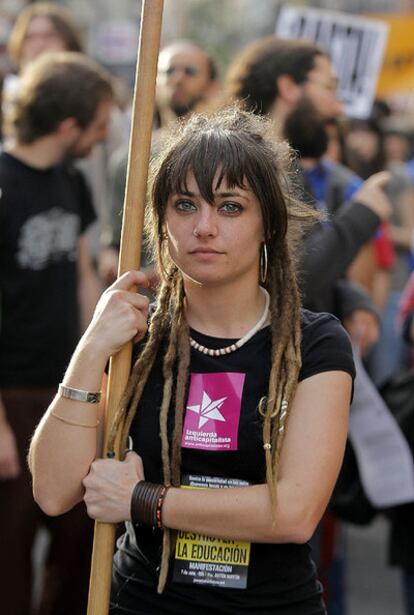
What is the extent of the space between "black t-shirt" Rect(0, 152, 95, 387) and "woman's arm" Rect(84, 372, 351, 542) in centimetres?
208

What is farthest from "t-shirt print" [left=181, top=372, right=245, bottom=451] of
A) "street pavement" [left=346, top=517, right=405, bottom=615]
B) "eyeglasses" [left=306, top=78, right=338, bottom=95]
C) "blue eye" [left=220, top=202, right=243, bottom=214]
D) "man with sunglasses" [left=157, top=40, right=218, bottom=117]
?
"man with sunglasses" [left=157, top=40, right=218, bottom=117]

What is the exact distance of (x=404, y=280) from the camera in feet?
24.0

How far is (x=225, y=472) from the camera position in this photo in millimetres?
2699

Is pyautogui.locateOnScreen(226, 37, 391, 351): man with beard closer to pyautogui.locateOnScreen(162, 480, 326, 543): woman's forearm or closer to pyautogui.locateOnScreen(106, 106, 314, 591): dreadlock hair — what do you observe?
pyautogui.locateOnScreen(106, 106, 314, 591): dreadlock hair

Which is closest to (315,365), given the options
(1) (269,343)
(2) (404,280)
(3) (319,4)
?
(1) (269,343)

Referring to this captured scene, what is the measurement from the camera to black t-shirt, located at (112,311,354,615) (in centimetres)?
267

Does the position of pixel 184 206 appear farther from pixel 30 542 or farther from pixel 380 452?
pixel 30 542

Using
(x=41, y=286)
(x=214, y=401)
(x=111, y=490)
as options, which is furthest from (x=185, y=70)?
(x=111, y=490)

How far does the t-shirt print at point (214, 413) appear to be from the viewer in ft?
8.81

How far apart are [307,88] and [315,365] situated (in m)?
2.23

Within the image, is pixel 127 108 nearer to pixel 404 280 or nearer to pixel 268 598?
pixel 404 280

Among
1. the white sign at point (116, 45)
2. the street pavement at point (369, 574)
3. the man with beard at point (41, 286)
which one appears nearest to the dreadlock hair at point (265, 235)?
the man with beard at point (41, 286)

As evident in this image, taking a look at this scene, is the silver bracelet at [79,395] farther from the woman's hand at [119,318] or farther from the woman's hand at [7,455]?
the woman's hand at [7,455]

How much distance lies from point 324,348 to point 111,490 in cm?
55
